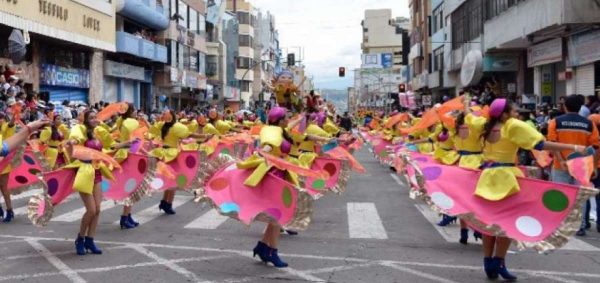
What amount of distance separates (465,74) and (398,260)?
27.4m

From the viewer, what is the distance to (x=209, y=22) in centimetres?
6306

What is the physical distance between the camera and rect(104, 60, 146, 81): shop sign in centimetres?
3869

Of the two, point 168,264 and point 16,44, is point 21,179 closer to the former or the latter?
point 168,264

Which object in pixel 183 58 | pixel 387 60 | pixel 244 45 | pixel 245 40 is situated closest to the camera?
pixel 183 58

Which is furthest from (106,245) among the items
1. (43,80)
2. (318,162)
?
(43,80)

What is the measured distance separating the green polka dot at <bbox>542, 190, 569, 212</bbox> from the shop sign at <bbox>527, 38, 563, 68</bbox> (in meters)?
19.0

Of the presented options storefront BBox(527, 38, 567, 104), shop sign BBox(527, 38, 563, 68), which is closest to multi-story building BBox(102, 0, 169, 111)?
shop sign BBox(527, 38, 563, 68)

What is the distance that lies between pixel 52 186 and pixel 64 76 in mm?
26246

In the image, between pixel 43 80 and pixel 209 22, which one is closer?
pixel 43 80

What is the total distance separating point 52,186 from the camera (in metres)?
8.63

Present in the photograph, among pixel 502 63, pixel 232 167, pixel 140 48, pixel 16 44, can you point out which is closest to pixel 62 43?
pixel 16 44

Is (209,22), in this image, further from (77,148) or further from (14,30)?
(77,148)

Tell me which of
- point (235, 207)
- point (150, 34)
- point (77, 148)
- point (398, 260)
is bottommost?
point (398, 260)

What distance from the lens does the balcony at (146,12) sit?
39.2m
